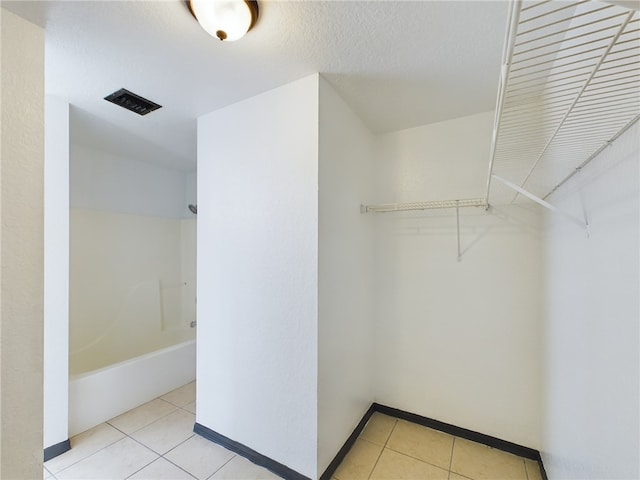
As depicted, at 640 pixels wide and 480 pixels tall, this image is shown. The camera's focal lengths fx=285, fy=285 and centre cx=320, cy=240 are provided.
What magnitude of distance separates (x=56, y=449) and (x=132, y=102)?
2237 millimetres

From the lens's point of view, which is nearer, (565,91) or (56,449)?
(565,91)

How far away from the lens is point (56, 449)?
179cm

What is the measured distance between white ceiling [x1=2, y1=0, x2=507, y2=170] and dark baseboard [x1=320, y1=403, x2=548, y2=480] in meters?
2.16

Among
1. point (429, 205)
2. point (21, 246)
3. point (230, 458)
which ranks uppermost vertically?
point (429, 205)

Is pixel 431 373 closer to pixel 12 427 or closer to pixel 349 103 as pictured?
pixel 349 103

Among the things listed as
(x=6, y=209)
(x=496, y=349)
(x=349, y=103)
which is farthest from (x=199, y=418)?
(x=349, y=103)

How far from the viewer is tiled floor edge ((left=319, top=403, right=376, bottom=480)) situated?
162cm

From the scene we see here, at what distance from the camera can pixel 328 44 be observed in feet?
4.30

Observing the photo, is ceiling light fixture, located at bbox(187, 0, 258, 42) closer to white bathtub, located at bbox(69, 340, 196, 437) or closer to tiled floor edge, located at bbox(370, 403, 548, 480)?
white bathtub, located at bbox(69, 340, 196, 437)

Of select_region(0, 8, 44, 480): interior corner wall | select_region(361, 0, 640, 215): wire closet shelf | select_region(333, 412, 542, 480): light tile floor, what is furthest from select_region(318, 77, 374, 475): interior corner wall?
select_region(0, 8, 44, 480): interior corner wall

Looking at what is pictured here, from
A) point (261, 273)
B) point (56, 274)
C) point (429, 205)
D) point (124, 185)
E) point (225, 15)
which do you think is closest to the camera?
point (225, 15)

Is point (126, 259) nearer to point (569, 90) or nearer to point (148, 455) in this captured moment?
point (148, 455)

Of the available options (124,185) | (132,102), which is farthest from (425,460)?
(124,185)

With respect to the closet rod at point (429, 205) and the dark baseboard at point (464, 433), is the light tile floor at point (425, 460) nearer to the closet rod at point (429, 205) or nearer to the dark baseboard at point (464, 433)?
the dark baseboard at point (464, 433)
